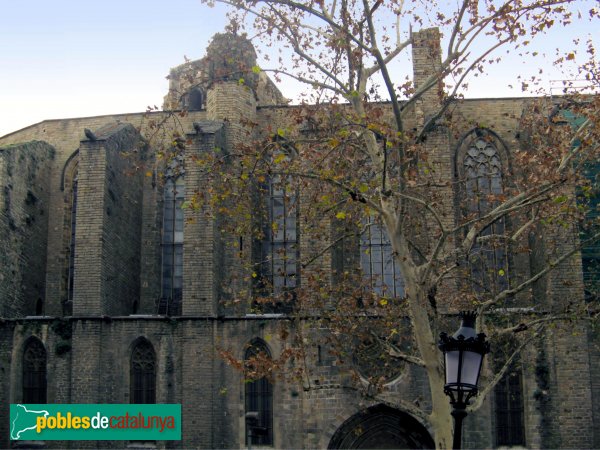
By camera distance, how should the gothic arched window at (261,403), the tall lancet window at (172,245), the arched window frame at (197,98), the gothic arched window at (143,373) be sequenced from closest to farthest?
the gothic arched window at (261,403), the gothic arched window at (143,373), the tall lancet window at (172,245), the arched window frame at (197,98)

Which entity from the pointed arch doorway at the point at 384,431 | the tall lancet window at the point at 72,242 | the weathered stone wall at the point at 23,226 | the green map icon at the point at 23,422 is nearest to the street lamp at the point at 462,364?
the pointed arch doorway at the point at 384,431

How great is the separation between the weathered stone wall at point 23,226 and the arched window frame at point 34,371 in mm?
1124

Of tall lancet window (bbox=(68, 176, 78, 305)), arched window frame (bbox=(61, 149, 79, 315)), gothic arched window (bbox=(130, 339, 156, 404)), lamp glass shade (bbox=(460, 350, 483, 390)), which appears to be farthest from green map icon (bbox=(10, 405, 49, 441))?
lamp glass shade (bbox=(460, 350, 483, 390))

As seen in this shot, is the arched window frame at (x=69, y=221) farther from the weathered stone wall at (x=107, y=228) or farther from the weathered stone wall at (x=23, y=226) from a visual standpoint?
the weathered stone wall at (x=107, y=228)

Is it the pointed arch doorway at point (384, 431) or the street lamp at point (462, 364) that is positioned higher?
the street lamp at point (462, 364)

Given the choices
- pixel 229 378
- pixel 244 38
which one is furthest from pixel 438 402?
pixel 229 378

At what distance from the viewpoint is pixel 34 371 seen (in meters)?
22.7

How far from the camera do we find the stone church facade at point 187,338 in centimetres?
2134

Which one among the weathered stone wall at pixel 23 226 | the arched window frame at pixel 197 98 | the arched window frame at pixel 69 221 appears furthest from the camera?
the arched window frame at pixel 197 98

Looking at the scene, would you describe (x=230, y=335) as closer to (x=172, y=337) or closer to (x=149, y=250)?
(x=172, y=337)

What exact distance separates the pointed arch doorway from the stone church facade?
0.10 ft

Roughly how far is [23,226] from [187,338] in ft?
19.1

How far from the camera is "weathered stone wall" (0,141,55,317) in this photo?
23.4 m

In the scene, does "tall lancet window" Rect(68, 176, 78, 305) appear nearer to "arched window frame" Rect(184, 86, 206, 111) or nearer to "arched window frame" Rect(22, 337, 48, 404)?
"arched window frame" Rect(22, 337, 48, 404)
